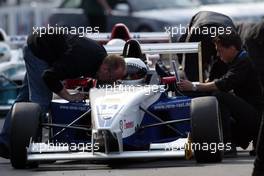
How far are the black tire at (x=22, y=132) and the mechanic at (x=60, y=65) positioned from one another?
487 millimetres

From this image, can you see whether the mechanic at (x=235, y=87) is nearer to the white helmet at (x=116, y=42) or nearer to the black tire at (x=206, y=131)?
the black tire at (x=206, y=131)

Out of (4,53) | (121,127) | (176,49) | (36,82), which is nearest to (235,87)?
(176,49)

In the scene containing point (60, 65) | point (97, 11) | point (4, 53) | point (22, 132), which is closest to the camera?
point (22, 132)

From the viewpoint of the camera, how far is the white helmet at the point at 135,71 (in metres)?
11.6

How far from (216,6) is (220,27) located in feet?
44.3

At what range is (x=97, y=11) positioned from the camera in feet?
85.6

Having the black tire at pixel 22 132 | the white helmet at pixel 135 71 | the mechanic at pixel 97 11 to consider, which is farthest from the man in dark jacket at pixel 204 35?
the mechanic at pixel 97 11

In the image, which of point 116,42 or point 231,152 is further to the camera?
point 116,42

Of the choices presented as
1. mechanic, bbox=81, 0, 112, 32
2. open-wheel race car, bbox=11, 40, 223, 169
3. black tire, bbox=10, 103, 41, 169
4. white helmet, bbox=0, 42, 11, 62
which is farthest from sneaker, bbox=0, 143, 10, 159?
mechanic, bbox=81, 0, 112, 32

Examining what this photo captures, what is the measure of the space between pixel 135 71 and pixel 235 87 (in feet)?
3.27

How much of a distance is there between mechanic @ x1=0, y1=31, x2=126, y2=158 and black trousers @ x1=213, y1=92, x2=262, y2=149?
1.08m

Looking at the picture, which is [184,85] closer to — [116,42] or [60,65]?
[60,65]

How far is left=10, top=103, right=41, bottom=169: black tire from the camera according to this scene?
10.6m

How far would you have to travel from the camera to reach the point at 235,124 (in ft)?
38.7
